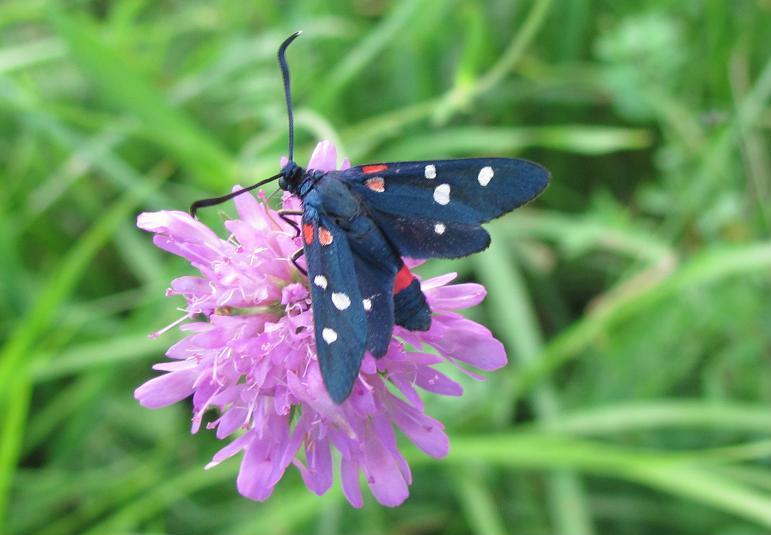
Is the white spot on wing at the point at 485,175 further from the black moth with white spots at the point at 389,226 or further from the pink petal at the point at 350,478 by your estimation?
the pink petal at the point at 350,478

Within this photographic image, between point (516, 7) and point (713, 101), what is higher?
point (516, 7)

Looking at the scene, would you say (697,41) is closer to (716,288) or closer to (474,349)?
(716,288)

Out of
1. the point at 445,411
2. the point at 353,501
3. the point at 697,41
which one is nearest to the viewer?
the point at 353,501

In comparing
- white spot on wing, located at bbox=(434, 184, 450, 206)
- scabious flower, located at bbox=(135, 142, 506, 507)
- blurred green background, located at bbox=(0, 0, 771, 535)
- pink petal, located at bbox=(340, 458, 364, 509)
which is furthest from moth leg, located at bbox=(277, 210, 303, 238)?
blurred green background, located at bbox=(0, 0, 771, 535)

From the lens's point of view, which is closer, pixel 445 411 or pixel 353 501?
pixel 353 501

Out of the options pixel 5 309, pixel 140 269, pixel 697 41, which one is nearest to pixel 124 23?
pixel 140 269

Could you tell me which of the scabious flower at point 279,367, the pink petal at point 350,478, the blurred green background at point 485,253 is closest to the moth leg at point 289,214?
the scabious flower at point 279,367

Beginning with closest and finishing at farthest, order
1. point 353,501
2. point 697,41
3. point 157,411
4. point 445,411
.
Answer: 1. point 353,501
2. point 445,411
3. point 157,411
4. point 697,41
